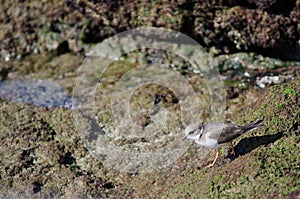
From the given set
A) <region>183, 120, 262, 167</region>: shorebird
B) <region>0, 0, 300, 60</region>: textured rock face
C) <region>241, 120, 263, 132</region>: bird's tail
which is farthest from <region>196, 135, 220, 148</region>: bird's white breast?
<region>0, 0, 300, 60</region>: textured rock face

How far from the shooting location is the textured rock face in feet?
44.8

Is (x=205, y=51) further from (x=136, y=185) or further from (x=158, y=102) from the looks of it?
(x=136, y=185)

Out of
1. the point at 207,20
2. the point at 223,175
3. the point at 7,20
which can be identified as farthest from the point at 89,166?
the point at 7,20

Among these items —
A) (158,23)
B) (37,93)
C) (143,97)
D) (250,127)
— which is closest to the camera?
(250,127)

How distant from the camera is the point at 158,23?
1402 cm

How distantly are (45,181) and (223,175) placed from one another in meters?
3.34

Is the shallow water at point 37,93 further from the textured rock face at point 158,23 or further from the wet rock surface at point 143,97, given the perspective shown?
the textured rock face at point 158,23

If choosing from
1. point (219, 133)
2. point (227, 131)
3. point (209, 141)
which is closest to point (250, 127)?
point (227, 131)

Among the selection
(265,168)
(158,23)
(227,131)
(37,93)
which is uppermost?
(227,131)

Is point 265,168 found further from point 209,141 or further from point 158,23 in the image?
point 158,23

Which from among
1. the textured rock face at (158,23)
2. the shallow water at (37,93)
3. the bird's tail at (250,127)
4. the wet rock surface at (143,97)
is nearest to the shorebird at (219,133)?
the bird's tail at (250,127)

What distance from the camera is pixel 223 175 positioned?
8.68 metres

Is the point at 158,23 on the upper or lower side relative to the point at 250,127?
lower

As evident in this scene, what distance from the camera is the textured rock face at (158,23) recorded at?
1366 centimetres
